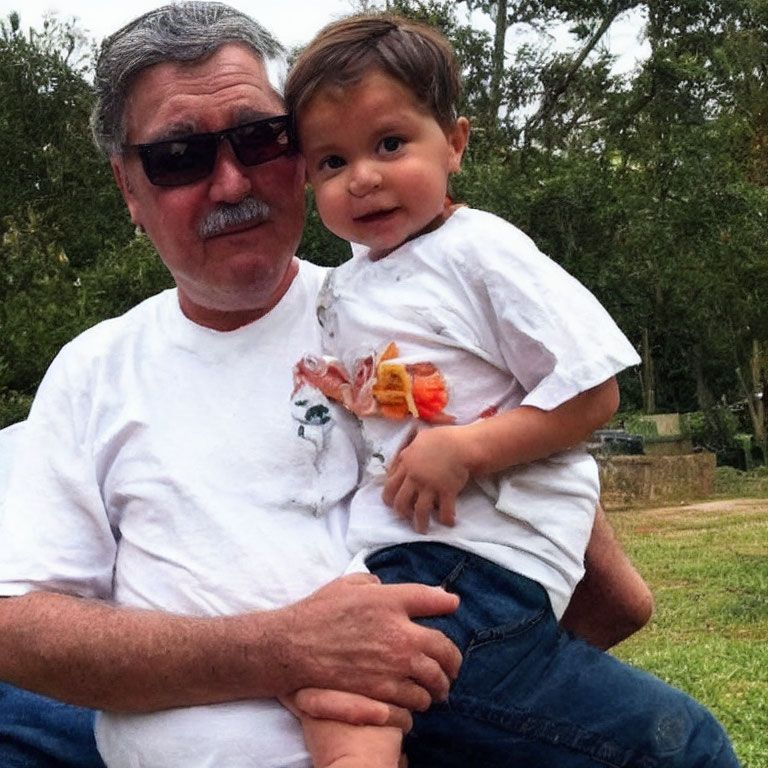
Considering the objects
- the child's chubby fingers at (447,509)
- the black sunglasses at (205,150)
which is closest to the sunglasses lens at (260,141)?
the black sunglasses at (205,150)

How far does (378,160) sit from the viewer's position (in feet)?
6.49

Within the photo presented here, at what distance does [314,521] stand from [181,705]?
1.19 ft

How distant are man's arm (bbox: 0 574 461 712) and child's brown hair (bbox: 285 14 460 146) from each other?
770 millimetres

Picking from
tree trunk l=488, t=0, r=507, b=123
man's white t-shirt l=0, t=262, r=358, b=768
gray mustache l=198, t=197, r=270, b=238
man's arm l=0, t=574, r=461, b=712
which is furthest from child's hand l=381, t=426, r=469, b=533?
tree trunk l=488, t=0, r=507, b=123

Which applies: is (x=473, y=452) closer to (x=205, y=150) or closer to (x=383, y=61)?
(x=383, y=61)

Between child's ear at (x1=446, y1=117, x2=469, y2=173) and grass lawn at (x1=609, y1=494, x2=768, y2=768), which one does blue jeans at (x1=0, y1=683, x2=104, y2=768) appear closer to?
child's ear at (x1=446, y1=117, x2=469, y2=173)

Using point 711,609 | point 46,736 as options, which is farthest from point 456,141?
point 711,609

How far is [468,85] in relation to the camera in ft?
68.5

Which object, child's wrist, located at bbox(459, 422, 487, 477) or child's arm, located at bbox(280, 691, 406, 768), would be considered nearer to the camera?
child's arm, located at bbox(280, 691, 406, 768)

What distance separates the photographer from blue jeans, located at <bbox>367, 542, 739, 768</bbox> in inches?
72.2

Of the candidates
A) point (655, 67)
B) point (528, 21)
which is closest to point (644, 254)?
point (655, 67)

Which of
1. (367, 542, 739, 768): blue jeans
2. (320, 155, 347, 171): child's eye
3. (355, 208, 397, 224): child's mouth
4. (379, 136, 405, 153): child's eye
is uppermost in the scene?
(379, 136, 405, 153): child's eye

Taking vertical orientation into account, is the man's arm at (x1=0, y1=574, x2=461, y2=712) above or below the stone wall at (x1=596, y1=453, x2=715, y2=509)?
above

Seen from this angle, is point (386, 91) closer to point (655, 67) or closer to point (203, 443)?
point (203, 443)
